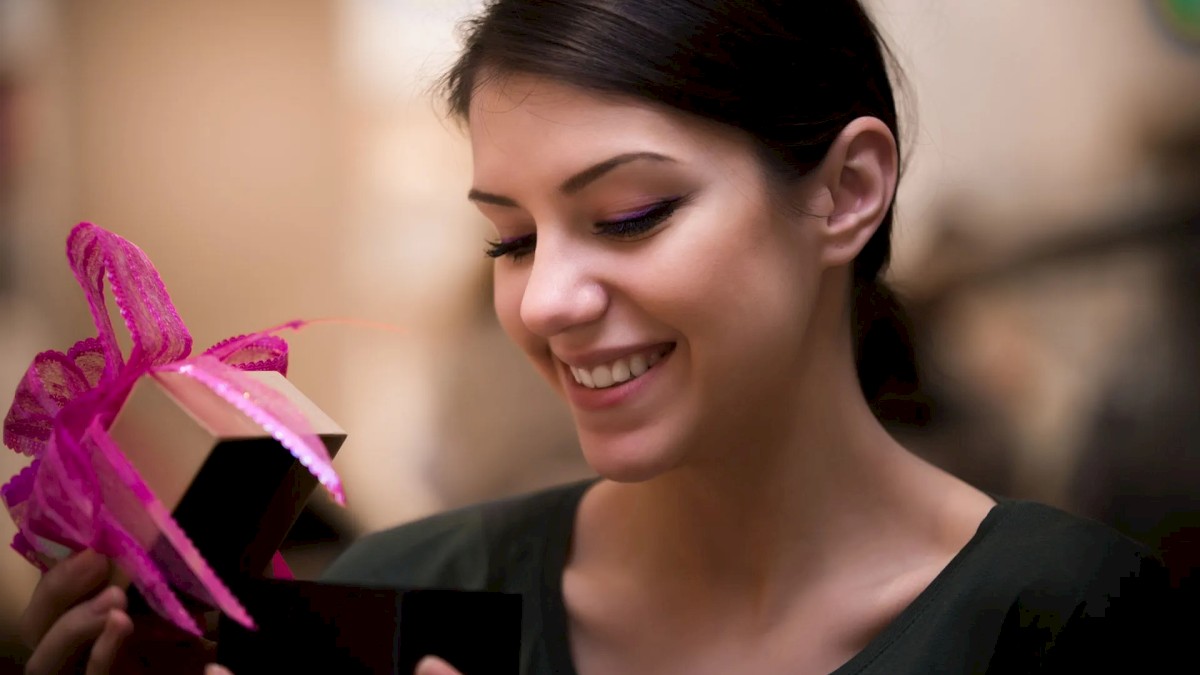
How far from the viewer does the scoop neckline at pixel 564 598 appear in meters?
0.74

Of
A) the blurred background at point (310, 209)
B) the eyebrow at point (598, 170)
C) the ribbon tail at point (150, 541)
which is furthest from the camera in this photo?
the blurred background at point (310, 209)

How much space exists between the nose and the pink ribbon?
0.17 m

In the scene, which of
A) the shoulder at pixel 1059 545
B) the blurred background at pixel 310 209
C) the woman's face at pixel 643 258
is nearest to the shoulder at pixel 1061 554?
the shoulder at pixel 1059 545

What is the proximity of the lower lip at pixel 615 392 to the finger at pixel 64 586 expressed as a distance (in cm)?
31

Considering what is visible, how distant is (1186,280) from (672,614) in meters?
0.60

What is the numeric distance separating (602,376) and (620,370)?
1cm

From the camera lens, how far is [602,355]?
27.9 inches

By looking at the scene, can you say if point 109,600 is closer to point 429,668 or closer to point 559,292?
point 429,668

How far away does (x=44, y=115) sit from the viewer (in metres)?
1.21

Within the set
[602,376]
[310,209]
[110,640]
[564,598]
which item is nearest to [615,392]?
[602,376]

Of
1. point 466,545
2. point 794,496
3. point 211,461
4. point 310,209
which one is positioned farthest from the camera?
point 310,209

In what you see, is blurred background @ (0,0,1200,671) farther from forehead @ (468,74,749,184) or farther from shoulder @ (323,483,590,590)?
forehead @ (468,74,749,184)

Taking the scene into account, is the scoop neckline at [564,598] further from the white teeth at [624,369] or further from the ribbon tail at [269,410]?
the ribbon tail at [269,410]

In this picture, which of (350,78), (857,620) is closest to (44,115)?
(350,78)
